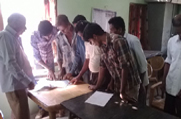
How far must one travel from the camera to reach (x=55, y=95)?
1.70 metres

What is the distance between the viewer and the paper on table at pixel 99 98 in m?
1.51

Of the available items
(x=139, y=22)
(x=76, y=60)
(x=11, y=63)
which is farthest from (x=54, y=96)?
(x=139, y=22)

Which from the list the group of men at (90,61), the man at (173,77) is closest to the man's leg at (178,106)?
the man at (173,77)

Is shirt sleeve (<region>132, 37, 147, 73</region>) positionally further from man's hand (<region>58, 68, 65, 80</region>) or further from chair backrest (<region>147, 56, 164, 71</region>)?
chair backrest (<region>147, 56, 164, 71</region>)

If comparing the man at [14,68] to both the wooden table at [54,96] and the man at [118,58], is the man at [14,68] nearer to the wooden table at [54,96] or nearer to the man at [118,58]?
the wooden table at [54,96]

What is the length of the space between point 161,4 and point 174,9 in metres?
0.40

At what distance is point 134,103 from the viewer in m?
1.51

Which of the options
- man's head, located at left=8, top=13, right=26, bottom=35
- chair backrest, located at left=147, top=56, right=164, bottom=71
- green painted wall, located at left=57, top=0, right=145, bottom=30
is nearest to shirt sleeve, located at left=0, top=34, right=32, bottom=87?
man's head, located at left=8, top=13, right=26, bottom=35

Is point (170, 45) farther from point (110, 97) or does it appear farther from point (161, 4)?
point (161, 4)

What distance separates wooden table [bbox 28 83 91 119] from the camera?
4.97 feet

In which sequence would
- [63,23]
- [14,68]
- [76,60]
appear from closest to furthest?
1. [14,68]
2. [63,23]
3. [76,60]

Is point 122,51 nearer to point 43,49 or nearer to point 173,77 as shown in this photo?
point 173,77

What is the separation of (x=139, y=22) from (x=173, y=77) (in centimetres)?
282

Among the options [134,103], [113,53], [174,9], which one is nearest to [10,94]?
[113,53]
